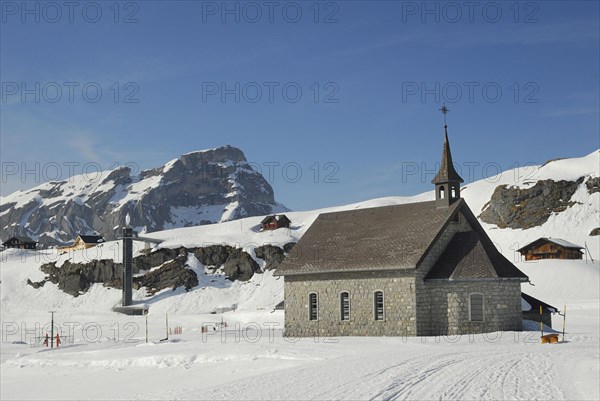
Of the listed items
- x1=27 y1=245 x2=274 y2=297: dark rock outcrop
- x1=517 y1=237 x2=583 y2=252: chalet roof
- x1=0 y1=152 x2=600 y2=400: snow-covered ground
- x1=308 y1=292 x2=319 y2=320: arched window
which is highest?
x1=517 y1=237 x2=583 y2=252: chalet roof

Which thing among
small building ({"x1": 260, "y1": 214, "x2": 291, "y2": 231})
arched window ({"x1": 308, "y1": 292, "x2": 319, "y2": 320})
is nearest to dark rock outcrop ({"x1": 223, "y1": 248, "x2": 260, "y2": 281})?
small building ({"x1": 260, "y1": 214, "x2": 291, "y2": 231})

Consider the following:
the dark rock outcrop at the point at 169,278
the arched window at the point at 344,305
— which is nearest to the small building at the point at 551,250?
the dark rock outcrop at the point at 169,278

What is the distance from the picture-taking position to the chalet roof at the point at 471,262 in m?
39.0

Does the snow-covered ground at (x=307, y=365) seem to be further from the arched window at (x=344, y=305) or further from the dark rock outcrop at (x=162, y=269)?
the dark rock outcrop at (x=162, y=269)

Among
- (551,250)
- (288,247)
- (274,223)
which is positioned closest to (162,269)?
(288,247)

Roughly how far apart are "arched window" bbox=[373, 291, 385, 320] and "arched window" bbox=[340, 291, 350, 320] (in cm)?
191

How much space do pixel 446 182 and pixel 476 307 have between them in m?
8.61

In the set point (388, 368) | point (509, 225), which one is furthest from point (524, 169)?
point (388, 368)

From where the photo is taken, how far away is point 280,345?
111ft

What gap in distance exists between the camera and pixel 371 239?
43.6 metres

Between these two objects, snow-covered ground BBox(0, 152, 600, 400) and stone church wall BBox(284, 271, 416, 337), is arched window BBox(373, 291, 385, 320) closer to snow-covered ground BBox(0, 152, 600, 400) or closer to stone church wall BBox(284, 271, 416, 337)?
stone church wall BBox(284, 271, 416, 337)

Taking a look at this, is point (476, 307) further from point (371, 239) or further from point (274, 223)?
point (274, 223)

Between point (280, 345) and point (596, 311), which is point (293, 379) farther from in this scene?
point (596, 311)

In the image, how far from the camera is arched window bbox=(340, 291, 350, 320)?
139 ft
